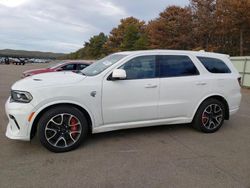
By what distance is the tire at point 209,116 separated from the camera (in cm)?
540

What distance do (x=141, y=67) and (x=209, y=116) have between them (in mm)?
1885

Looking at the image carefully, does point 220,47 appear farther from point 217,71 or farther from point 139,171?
point 139,171

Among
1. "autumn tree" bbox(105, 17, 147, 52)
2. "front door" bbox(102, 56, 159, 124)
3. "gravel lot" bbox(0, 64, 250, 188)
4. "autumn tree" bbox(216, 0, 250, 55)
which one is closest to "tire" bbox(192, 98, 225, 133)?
"gravel lot" bbox(0, 64, 250, 188)

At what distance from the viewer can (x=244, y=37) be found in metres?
29.6

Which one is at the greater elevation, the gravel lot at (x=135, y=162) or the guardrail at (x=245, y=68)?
the guardrail at (x=245, y=68)

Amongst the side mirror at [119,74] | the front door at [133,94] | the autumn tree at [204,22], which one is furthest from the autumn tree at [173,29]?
the side mirror at [119,74]

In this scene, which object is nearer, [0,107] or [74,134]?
[74,134]

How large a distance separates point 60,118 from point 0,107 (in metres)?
4.18

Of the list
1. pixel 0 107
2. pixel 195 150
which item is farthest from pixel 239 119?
pixel 0 107

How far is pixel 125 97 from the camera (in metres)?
4.61

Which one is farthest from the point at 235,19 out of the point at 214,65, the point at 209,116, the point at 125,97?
the point at 125,97

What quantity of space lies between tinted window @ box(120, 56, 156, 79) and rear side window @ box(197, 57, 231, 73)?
1.20m

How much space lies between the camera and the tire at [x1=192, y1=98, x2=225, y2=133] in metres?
5.40

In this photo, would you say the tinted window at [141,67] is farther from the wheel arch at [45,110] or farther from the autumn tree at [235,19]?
the autumn tree at [235,19]
